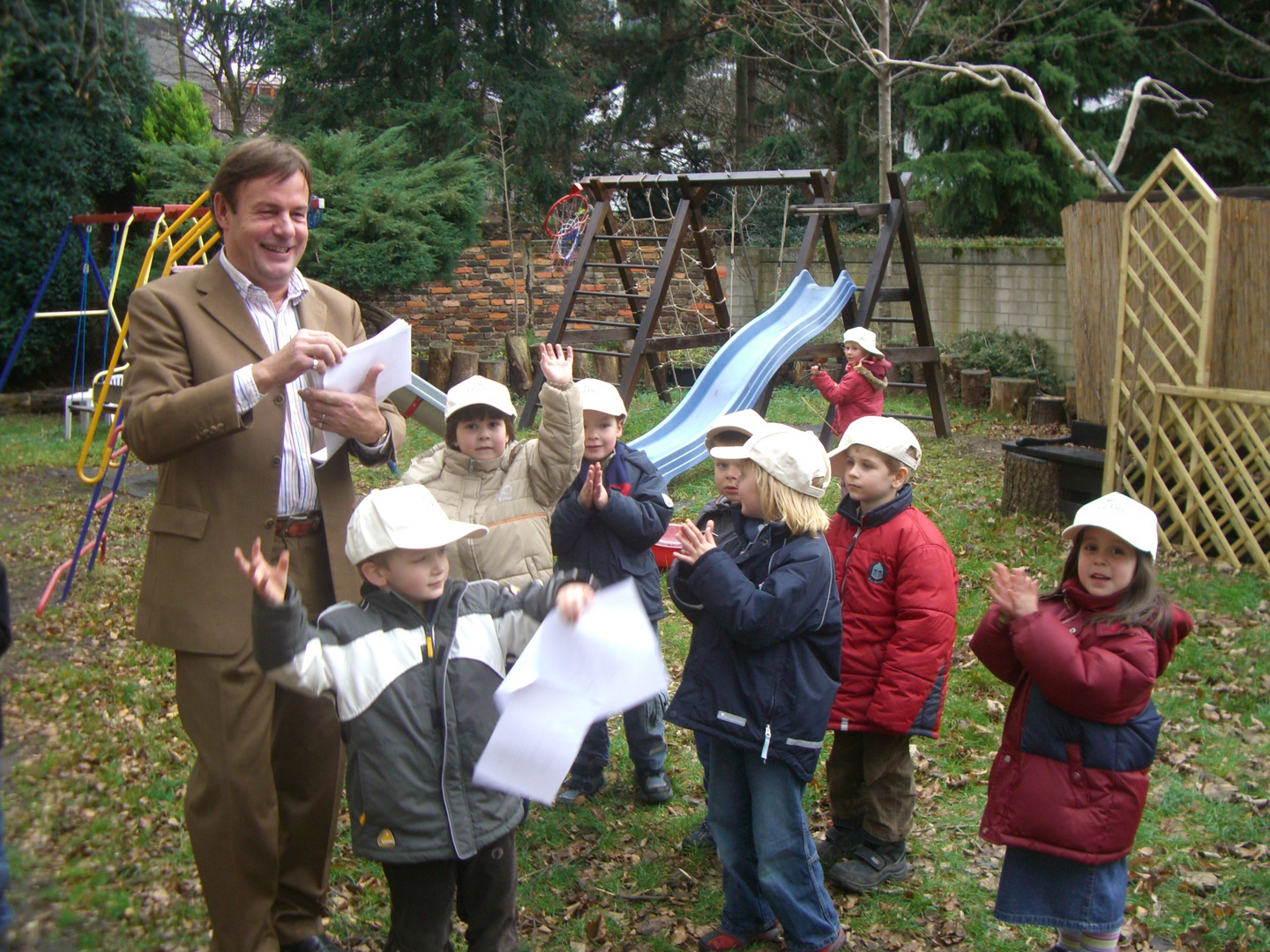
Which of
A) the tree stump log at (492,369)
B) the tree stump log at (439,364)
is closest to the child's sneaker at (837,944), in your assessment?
the tree stump log at (492,369)

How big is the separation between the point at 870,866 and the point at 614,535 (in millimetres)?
1311

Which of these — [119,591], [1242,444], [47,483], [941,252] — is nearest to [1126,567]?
[1242,444]

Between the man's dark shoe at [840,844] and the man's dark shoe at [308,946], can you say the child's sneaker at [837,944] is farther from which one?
the man's dark shoe at [308,946]

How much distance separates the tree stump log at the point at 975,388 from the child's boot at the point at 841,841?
9.05 meters

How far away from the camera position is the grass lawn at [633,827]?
3213mm

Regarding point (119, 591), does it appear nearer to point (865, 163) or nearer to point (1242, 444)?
point (1242, 444)

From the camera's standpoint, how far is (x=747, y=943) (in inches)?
121

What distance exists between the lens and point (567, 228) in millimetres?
13242

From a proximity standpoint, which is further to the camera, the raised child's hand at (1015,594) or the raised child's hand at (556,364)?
the raised child's hand at (556,364)

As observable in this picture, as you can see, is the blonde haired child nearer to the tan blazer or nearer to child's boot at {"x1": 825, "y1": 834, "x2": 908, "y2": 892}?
child's boot at {"x1": 825, "y1": 834, "x2": 908, "y2": 892}

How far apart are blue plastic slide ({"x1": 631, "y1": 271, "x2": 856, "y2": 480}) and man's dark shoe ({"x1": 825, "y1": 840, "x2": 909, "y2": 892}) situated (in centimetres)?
433

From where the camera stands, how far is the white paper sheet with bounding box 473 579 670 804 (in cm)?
222

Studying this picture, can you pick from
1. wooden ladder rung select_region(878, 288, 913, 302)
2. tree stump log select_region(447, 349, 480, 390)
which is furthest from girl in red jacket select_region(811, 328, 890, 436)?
tree stump log select_region(447, 349, 480, 390)

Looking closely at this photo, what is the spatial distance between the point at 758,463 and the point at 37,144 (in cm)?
1202
